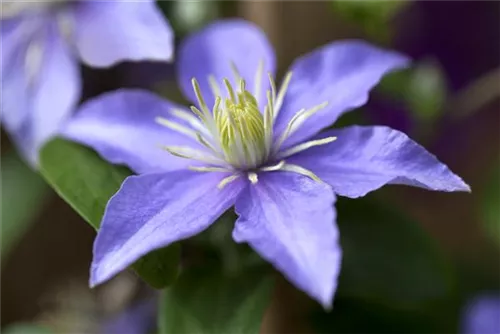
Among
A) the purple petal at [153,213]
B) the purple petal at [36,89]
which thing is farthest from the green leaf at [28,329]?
the purple petal at [153,213]

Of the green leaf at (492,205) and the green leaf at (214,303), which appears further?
the green leaf at (492,205)

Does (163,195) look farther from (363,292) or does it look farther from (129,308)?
(129,308)

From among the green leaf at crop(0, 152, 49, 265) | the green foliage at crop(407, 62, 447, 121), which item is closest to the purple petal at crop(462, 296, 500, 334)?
the green foliage at crop(407, 62, 447, 121)

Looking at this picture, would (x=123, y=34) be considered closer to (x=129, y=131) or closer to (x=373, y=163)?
(x=129, y=131)

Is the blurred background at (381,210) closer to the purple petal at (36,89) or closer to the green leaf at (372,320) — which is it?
the green leaf at (372,320)

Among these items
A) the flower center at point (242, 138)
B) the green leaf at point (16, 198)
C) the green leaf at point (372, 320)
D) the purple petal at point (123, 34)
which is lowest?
the green leaf at point (372, 320)

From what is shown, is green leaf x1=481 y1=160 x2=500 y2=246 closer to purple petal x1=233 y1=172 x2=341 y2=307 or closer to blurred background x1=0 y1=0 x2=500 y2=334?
blurred background x1=0 y1=0 x2=500 y2=334

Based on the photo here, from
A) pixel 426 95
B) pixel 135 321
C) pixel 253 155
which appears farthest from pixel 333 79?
pixel 135 321
